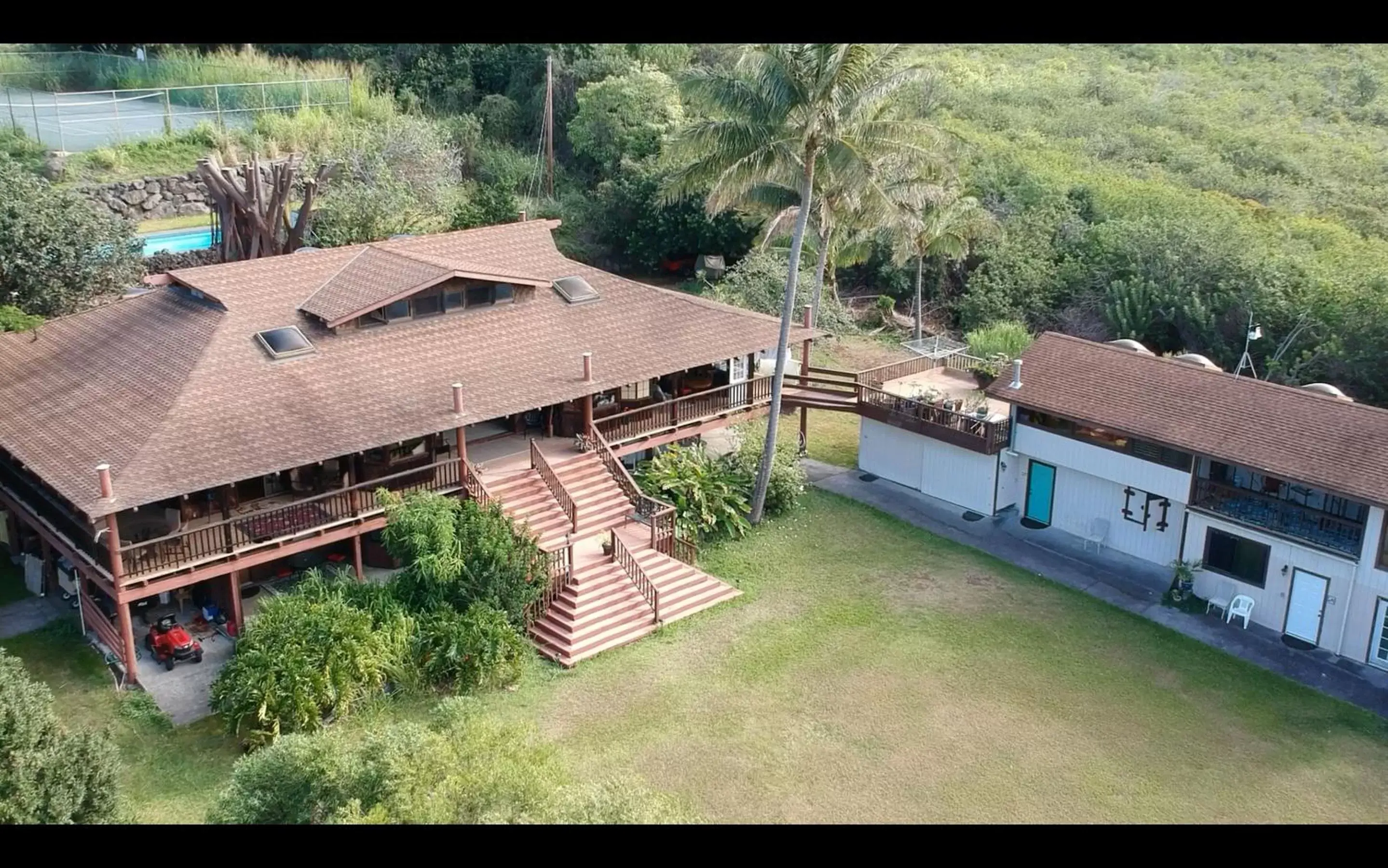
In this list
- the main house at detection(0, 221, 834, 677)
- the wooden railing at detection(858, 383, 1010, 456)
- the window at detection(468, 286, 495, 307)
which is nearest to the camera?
the main house at detection(0, 221, 834, 677)

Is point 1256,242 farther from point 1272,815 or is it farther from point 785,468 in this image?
point 1272,815

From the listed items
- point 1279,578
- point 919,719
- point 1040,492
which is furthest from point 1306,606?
point 919,719

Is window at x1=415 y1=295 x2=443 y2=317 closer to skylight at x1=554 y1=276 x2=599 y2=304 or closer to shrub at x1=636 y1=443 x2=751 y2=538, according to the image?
skylight at x1=554 y1=276 x2=599 y2=304

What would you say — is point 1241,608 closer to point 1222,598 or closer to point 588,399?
point 1222,598

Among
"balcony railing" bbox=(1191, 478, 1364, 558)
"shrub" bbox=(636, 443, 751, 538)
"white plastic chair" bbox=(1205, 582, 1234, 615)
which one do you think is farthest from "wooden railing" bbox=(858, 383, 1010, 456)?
"white plastic chair" bbox=(1205, 582, 1234, 615)

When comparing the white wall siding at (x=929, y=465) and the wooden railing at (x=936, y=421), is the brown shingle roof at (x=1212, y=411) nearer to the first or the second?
the wooden railing at (x=936, y=421)

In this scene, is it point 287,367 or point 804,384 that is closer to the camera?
point 287,367
